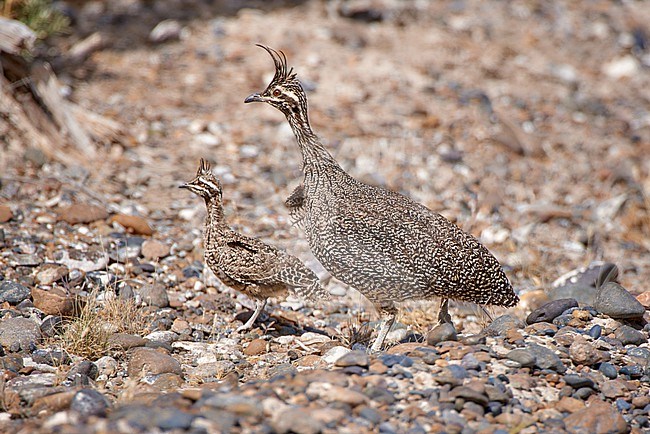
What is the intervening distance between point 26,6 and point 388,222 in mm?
6466

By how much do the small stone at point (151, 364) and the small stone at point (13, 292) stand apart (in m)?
1.41

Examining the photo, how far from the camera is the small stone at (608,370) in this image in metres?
5.66

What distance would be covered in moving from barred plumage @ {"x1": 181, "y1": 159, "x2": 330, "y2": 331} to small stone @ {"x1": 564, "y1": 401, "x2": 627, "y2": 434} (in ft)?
7.99

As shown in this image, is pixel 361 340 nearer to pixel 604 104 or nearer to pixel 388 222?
pixel 388 222

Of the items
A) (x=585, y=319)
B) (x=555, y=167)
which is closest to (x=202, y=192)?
(x=585, y=319)

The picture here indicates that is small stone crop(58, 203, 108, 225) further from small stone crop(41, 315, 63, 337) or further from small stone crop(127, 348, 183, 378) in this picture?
small stone crop(127, 348, 183, 378)

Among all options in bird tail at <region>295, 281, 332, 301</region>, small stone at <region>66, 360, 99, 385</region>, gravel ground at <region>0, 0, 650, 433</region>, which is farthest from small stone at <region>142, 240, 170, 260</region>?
small stone at <region>66, 360, 99, 385</region>

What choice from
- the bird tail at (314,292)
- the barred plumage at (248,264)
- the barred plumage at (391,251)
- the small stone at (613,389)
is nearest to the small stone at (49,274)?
the barred plumage at (248,264)

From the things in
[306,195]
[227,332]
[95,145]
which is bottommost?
[227,332]

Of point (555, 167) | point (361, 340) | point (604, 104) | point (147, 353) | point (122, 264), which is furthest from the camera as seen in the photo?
point (604, 104)

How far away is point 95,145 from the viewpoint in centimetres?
1019

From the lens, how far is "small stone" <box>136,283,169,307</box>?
7.17m

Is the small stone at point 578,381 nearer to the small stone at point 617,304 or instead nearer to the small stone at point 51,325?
the small stone at point 617,304

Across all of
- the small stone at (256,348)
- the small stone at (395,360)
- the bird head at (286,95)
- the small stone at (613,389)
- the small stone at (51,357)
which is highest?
the bird head at (286,95)
